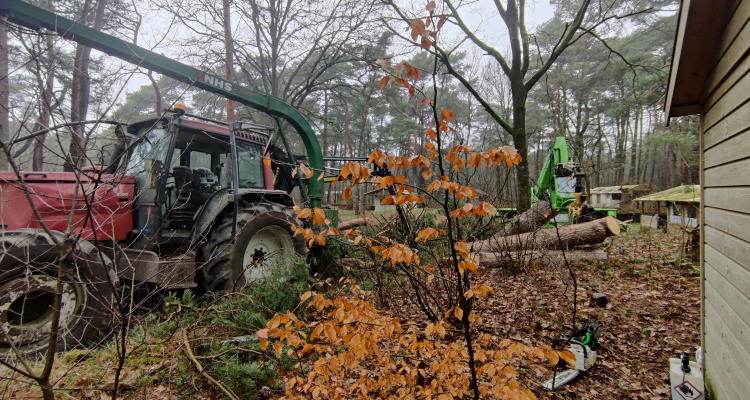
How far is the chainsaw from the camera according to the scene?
3018mm

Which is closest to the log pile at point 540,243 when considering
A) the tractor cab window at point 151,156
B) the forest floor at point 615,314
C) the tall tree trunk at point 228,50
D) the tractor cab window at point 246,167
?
the forest floor at point 615,314

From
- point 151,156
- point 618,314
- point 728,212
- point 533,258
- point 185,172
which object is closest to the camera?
point 728,212

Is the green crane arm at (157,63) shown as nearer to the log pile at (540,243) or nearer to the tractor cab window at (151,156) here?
the tractor cab window at (151,156)

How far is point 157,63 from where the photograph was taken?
388cm

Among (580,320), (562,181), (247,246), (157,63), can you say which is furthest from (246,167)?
(562,181)

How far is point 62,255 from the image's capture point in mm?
1467

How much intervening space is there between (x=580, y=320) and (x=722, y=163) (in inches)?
95.9

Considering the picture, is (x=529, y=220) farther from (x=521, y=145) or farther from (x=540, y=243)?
(x=521, y=145)

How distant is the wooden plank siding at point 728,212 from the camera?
204 centimetres

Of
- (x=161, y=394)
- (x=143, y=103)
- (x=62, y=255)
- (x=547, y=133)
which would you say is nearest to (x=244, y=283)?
(x=161, y=394)

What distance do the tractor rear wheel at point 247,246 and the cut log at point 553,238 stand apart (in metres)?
3.28

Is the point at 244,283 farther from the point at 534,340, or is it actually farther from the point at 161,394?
the point at 534,340

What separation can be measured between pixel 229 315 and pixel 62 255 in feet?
8.23

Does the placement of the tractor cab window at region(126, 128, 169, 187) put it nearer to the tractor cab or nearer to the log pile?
the tractor cab
